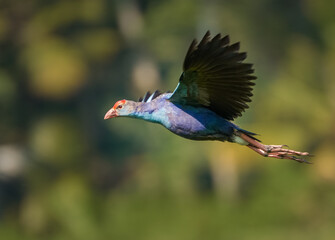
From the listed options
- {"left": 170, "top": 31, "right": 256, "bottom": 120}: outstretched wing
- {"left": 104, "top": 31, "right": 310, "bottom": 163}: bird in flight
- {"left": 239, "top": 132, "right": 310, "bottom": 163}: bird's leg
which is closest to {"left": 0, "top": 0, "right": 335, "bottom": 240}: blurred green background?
{"left": 239, "top": 132, "right": 310, "bottom": 163}: bird's leg

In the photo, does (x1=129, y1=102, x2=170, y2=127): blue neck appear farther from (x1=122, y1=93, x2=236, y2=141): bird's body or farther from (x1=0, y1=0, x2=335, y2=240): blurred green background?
(x1=0, y1=0, x2=335, y2=240): blurred green background

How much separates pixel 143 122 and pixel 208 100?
20.4 m

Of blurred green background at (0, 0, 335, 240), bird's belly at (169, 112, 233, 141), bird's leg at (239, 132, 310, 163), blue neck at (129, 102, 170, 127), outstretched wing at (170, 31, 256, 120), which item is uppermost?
blurred green background at (0, 0, 335, 240)

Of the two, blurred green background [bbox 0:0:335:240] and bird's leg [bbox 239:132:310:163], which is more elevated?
blurred green background [bbox 0:0:335:240]

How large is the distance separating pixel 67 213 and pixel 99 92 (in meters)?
8.51

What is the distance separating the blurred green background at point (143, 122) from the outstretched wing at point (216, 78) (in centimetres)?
1229

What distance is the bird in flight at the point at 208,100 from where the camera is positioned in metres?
7.43

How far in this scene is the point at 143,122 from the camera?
28.2 m

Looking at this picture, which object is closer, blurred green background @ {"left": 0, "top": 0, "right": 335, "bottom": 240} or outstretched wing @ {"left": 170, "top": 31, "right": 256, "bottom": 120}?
outstretched wing @ {"left": 170, "top": 31, "right": 256, "bottom": 120}

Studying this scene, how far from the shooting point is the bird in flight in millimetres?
7430

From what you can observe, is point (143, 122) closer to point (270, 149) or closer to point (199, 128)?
point (270, 149)

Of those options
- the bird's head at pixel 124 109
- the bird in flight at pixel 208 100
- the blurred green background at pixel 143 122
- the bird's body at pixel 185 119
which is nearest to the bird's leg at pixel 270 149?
the bird in flight at pixel 208 100

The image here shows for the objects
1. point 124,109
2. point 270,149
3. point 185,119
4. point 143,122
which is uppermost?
point 143,122

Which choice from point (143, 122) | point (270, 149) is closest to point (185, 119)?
point (270, 149)
